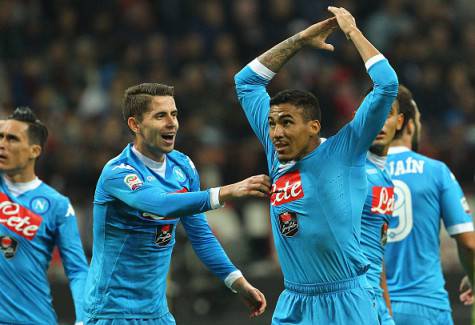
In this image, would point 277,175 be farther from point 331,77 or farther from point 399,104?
point 331,77

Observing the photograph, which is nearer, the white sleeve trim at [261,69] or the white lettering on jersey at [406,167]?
the white sleeve trim at [261,69]

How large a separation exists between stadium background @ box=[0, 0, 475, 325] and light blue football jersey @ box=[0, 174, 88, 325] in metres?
4.29

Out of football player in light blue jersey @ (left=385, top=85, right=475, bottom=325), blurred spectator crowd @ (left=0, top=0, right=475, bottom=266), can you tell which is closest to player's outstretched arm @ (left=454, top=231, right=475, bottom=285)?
football player in light blue jersey @ (left=385, top=85, right=475, bottom=325)

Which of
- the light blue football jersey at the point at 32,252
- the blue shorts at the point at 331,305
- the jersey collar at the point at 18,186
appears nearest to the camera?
the blue shorts at the point at 331,305

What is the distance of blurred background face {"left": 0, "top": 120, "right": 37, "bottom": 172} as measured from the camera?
6.88 m

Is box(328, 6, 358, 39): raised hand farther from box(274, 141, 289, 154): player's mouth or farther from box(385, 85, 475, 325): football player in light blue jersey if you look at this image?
box(385, 85, 475, 325): football player in light blue jersey

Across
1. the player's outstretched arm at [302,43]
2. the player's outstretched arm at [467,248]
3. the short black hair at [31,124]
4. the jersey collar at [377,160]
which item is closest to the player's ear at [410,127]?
the jersey collar at [377,160]

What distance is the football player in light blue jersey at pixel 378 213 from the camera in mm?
6426

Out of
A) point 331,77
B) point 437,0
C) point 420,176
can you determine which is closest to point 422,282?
point 420,176

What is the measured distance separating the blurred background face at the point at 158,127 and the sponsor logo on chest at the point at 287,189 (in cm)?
77

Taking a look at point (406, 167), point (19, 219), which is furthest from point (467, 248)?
point (19, 219)

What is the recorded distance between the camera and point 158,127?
6055mm

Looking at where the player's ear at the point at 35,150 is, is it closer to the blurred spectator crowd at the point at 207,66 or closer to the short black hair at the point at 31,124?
the short black hair at the point at 31,124

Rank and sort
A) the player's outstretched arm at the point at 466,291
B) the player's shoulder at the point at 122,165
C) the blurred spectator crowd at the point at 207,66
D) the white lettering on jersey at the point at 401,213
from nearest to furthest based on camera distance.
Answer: the player's shoulder at the point at 122,165
the white lettering on jersey at the point at 401,213
the player's outstretched arm at the point at 466,291
the blurred spectator crowd at the point at 207,66
